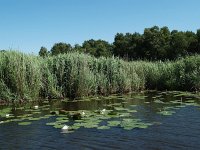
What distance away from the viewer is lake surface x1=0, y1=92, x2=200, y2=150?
7.93 m

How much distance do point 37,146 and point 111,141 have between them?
1.73 m

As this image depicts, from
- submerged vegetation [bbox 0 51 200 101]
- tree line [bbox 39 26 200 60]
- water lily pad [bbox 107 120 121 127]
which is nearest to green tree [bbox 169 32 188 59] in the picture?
tree line [bbox 39 26 200 60]

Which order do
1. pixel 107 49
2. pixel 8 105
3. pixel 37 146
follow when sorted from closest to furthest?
pixel 37 146 < pixel 8 105 < pixel 107 49

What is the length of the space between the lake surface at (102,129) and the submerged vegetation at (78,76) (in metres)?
3.52

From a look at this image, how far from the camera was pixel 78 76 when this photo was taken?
59.5ft

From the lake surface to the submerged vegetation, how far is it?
352 cm

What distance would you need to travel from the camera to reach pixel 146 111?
12.8 meters

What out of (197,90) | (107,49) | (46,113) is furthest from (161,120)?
(107,49)

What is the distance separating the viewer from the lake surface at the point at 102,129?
7925mm

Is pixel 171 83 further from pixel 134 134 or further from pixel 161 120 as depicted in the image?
pixel 134 134

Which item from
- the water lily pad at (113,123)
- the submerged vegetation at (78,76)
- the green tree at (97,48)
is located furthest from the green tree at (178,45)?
the water lily pad at (113,123)

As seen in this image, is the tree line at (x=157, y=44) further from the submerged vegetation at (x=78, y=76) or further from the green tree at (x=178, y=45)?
the submerged vegetation at (x=78, y=76)

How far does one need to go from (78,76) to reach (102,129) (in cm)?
889

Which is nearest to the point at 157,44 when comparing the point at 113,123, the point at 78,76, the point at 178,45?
the point at 178,45
